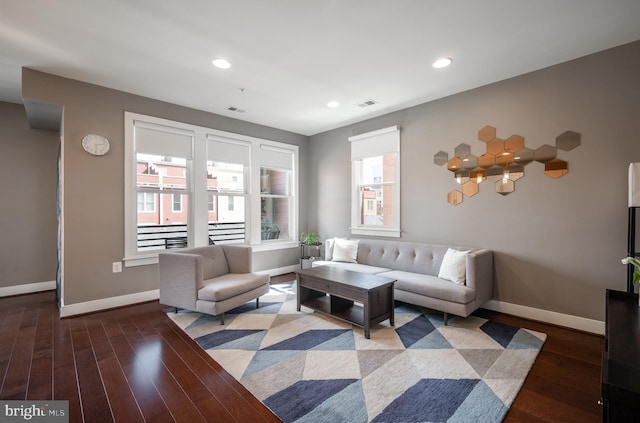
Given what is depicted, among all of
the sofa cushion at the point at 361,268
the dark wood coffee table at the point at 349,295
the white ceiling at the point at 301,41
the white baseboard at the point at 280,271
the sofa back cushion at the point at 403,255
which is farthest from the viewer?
the white baseboard at the point at 280,271

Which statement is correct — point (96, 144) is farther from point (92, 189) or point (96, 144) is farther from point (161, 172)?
point (161, 172)

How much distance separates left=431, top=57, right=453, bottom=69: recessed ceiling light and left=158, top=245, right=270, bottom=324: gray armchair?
3.14 meters

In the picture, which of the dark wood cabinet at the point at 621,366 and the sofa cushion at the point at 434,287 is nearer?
the dark wood cabinet at the point at 621,366

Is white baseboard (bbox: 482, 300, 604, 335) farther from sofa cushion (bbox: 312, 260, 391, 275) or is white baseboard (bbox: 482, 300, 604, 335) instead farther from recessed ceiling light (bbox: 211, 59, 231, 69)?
recessed ceiling light (bbox: 211, 59, 231, 69)

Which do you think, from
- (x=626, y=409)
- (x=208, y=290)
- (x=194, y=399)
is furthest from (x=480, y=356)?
(x=208, y=290)

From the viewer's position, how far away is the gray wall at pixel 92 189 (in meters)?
3.38

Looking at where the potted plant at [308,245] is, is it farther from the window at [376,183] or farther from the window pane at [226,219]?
the window pane at [226,219]

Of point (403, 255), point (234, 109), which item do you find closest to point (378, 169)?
point (403, 255)

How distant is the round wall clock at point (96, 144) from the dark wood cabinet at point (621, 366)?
470 centimetres

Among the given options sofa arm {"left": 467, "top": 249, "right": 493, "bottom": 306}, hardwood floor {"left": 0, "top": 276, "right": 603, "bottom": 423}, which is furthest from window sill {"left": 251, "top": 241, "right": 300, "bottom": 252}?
sofa arm {"left": 467, "top": 249, "right": 493, "bottom": 306}

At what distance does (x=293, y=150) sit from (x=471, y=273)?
3.87 metres

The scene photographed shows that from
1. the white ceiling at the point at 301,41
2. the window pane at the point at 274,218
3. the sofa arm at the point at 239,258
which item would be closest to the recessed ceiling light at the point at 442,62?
the white ceiling at the point at 301,41

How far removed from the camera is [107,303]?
3643 mm

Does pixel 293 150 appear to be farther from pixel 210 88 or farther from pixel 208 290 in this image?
pixel 208 290
